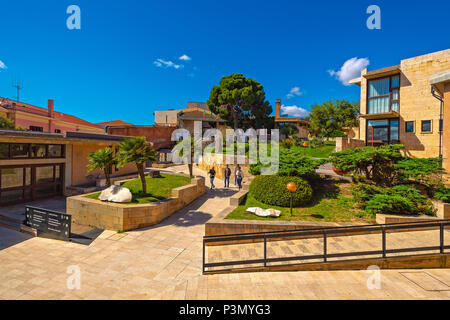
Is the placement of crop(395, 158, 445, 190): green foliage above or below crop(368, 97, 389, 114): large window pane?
below

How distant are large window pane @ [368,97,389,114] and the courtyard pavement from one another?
17.3 metres

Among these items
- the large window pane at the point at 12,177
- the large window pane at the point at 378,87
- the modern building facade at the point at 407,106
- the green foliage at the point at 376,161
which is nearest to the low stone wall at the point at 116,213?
the large window pane at the point at 12,177

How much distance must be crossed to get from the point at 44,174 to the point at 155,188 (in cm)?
796

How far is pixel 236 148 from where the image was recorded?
23328 millimetres

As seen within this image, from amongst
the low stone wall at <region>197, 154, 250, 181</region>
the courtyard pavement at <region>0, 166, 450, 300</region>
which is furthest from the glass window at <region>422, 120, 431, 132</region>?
the courtyard pavement at <region>0, 166, 450, 300</region>

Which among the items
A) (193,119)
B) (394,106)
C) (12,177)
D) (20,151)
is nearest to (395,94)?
(394,106)

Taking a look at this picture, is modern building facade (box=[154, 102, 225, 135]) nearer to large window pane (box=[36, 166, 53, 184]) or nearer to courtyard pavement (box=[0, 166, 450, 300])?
large window pane (box=[36, 166, 53, 184])

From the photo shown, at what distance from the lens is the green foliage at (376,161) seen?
1041 centimetres

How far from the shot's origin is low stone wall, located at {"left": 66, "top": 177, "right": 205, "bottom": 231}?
9008mm

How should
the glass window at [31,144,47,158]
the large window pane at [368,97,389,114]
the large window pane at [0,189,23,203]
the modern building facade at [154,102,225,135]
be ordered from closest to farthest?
the large window pane at [0,189,23,203]
the glass window at [31,144,47,158]
the large window pane at [368,97,389,114]
the modern building facade at [154,102,225,135]

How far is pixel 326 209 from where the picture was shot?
372 inches
